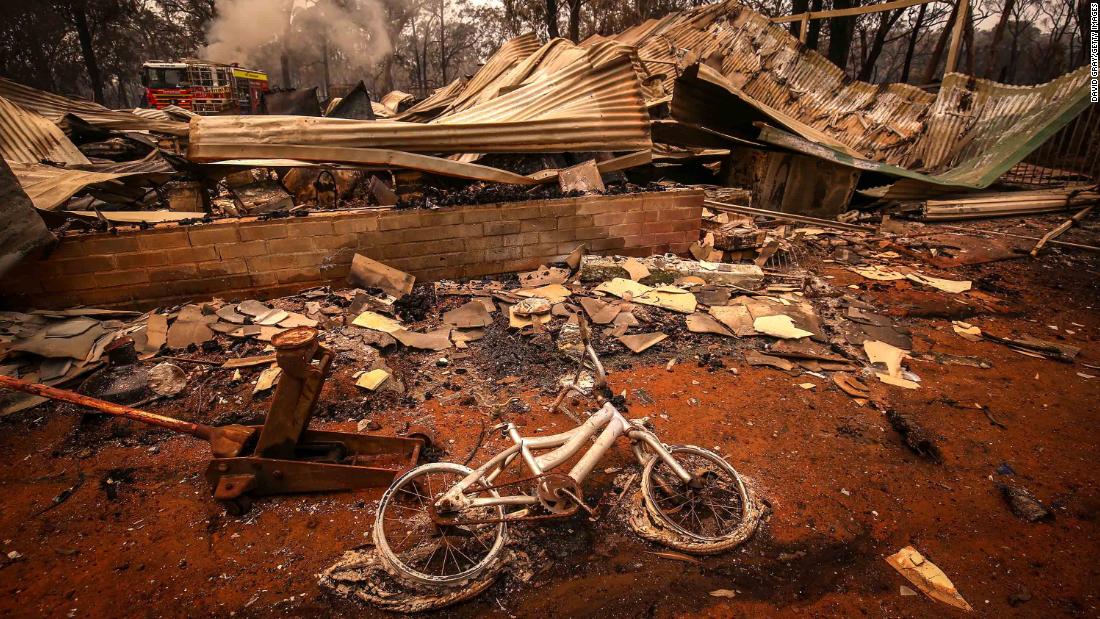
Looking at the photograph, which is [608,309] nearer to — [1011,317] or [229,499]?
[229,499]

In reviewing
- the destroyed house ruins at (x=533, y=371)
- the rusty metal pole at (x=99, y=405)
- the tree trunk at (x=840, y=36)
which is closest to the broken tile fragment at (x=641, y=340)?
the destroyed house ruins at (x=533, y=371)

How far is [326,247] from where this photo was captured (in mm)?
4402

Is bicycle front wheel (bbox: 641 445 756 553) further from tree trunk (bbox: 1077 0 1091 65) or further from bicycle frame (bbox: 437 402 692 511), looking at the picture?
tree trunk (bbox: 1077 0 1091 65)

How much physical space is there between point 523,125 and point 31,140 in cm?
640

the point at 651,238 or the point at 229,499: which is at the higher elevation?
the point at 651,238

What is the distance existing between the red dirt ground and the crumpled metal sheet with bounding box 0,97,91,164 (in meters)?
4.57

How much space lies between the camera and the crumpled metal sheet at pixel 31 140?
5.52 metres

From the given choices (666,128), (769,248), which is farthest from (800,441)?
(666,128)

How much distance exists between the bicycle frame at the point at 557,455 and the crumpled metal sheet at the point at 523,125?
348 centimetres

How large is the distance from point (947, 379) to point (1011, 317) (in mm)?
1949

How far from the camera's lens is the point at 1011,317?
4758mm

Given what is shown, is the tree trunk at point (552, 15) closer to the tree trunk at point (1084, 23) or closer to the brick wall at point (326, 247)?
the brick wall at point (326, 247)

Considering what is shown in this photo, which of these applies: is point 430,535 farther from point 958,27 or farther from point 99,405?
point 958,27

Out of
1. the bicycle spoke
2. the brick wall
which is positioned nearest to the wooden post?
the brick wall
